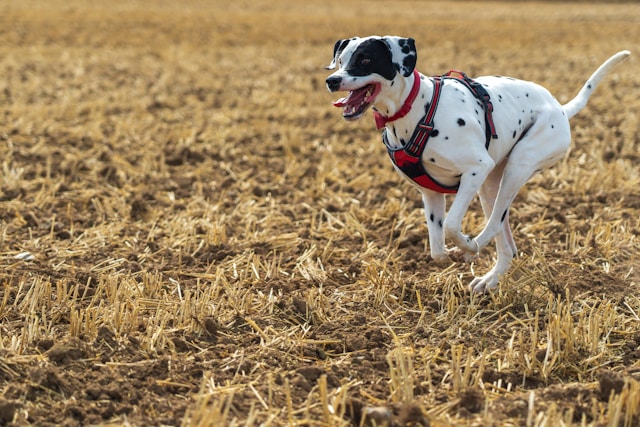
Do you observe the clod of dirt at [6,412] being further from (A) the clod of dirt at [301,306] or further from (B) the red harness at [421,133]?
(B) the red harness at [421,133]

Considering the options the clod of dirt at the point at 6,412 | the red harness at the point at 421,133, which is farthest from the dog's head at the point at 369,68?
the clod of dirt at the point at 6,412

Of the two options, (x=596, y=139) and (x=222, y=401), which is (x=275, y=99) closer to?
(x=596, y=139)

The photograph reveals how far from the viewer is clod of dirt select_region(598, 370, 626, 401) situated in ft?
13.8

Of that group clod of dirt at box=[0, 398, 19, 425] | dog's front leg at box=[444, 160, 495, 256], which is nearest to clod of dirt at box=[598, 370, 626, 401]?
dog's front leg at box=[444, 160, 495, 256]

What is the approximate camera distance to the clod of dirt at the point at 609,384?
4.21 meters

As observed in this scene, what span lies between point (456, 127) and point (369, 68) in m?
0.68

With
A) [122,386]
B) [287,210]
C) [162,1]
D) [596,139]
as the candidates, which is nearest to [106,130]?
[287,210]

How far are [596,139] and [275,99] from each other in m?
5.19

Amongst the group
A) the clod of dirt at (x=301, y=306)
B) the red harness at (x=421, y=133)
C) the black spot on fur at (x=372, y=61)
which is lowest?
the clod of dirt at (x=301, y=306)

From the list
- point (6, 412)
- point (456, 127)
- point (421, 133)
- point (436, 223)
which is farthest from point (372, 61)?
point (6, 412)

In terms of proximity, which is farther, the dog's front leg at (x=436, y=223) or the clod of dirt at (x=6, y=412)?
the dog's front leg at (x=436, y=223)

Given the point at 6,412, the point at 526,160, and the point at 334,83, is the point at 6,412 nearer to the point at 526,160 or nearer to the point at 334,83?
the point at 334,83

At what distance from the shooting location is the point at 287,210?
7.93 metres

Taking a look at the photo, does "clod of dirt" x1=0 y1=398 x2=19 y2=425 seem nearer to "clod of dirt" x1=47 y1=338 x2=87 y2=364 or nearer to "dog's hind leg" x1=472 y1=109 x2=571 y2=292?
"clod of dirt" x1=47 y1=338 x2=87 y2=364
